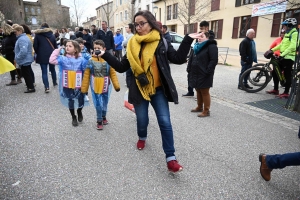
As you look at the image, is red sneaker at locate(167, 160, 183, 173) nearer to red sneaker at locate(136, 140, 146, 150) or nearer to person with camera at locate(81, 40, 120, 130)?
red sneaker at locate(136, 140, 146, 150)

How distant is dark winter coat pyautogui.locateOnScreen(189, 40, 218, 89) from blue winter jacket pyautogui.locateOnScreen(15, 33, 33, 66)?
4611 millimetres

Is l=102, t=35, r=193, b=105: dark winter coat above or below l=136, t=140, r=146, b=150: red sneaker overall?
above

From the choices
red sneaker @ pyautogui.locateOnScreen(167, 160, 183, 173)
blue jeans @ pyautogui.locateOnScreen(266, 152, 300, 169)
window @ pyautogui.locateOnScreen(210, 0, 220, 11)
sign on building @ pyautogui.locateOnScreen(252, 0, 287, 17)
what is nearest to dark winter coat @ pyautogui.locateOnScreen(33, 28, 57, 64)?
red sneaker @ pyautogui.locateOnScreen(167, 160, 183, 173)

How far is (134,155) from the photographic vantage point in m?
2.97

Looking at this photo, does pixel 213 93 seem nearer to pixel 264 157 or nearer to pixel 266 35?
pixel 264 157

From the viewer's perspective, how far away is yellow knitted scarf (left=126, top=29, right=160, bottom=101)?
237cm

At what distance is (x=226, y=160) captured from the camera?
9.41 ft

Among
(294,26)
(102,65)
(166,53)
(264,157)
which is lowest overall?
(264,157)

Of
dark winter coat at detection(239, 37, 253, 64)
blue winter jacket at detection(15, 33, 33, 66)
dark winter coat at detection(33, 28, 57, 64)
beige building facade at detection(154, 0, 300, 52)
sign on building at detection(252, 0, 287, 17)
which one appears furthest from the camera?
beige building facade at detection(154, 0, 300, 52)

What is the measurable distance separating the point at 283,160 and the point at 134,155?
1.78 metres

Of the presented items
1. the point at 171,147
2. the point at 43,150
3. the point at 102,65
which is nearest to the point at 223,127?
the point at 171,147

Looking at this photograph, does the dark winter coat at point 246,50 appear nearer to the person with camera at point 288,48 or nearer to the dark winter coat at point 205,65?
the person with camera at point 288,48

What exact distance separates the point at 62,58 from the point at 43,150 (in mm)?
1632

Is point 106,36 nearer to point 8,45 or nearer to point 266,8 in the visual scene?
point 8,45
